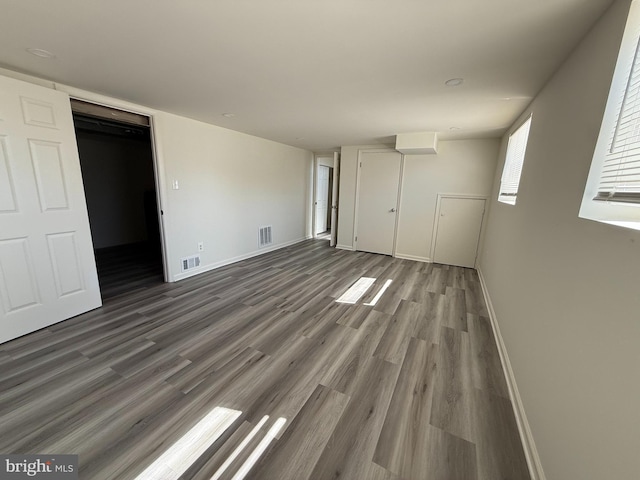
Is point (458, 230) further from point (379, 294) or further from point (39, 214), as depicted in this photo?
point (39, 214)

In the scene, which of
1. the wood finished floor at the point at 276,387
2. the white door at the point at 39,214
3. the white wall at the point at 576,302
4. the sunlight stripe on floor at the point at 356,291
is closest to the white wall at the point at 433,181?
the sunlight stripe on floor at the point at 356,291

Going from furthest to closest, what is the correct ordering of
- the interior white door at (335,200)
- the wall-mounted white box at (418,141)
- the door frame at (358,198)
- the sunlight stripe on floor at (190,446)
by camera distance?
the interior white door at (335,200), the door frame at (358,198), the wall-mounted white box at (418,141), the sunlight stripe on floor at (190,446)

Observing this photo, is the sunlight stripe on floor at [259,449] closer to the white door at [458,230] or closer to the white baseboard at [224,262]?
the white baseboard at [224,262]

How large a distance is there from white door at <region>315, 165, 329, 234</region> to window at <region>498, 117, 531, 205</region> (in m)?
4.25

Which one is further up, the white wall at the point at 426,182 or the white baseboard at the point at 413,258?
the white wall at the point at 426,182

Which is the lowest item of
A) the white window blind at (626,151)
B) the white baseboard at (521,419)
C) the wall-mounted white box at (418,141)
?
the white baseboard at (521,419)

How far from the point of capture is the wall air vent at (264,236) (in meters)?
5.03

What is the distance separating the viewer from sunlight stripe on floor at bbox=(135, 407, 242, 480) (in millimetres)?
1193

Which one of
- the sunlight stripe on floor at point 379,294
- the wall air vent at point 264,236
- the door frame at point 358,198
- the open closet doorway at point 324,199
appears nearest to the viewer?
the sunlight stripe on floor at point 379,294

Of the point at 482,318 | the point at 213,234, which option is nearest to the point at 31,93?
the point at 213,234

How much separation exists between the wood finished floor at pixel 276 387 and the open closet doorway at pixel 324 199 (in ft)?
11.1

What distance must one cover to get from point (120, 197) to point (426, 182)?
6.27 metres

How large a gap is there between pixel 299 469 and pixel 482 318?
2.45 meters

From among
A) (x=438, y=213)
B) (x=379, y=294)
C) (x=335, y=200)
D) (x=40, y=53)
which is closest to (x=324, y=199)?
(x=335, y=200)
